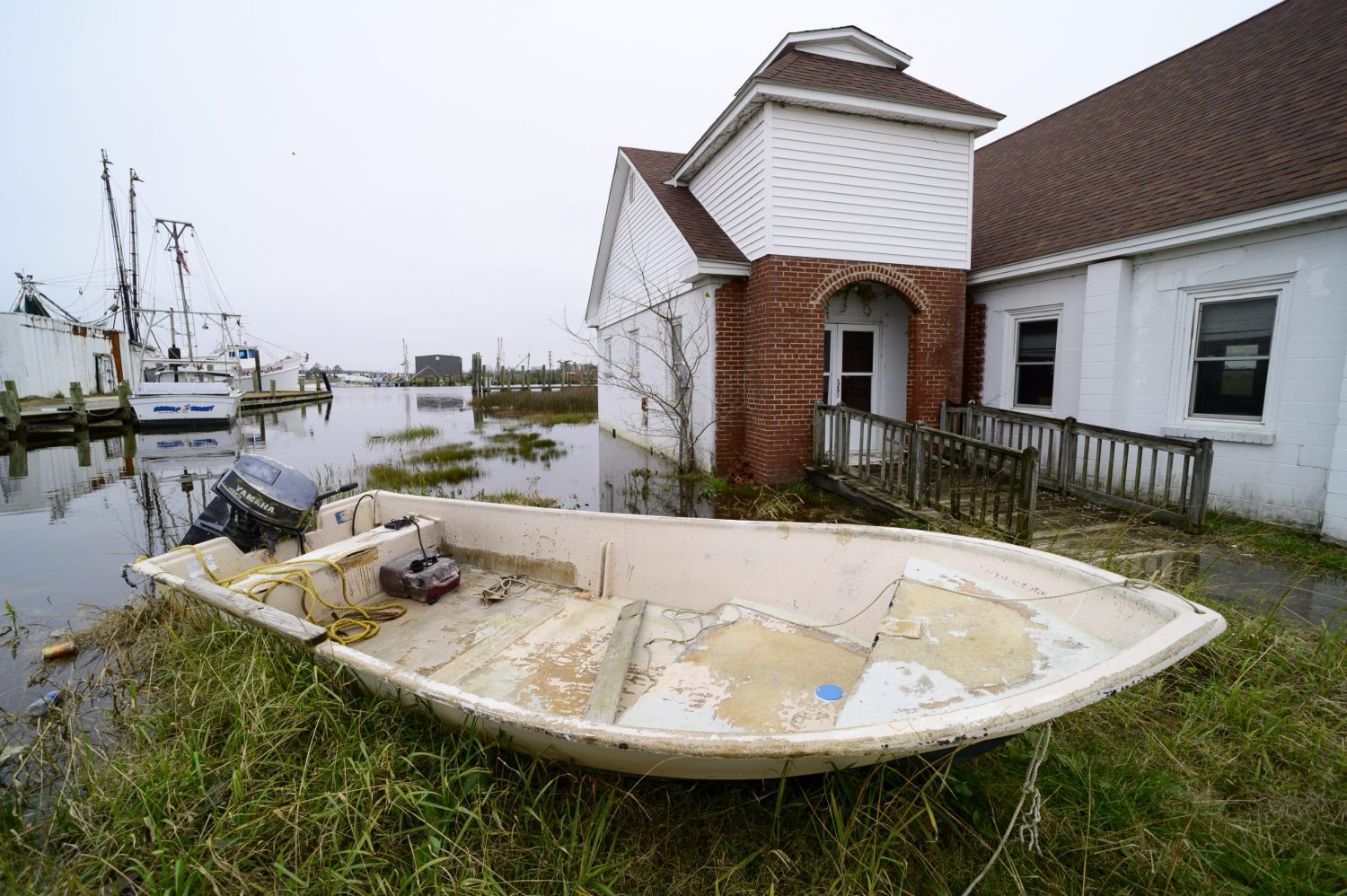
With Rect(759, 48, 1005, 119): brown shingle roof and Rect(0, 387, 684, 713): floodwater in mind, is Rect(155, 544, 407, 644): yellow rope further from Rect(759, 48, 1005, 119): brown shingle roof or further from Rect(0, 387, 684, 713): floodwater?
Rect(759, 48, 1005, 119): brown shingle roof

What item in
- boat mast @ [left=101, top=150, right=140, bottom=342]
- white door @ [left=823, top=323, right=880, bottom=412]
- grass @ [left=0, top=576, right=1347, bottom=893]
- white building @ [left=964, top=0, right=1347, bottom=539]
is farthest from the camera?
boat mast @ [left=101, top=150, right=140, bottom=342]

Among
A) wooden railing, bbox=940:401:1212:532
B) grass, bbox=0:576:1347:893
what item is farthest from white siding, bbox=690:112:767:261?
grass, bbox=0:576:1347:893

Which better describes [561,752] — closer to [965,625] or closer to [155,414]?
[965,625]

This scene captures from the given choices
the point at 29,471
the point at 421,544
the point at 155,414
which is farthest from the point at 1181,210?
the point at 155,414

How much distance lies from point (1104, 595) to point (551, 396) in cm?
2356

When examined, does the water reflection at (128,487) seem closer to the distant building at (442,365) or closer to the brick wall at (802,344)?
the brick wall at (802,344)

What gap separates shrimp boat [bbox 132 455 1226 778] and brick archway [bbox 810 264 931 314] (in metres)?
5.22

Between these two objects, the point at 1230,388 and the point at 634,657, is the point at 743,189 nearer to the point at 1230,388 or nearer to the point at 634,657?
the point at 1230,388

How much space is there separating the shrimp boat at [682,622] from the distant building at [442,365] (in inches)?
3203

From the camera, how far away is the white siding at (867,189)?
7605mm

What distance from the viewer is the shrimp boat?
6.23 feet

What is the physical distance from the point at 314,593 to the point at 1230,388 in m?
9.17

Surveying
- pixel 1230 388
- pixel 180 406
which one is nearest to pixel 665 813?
pixel 1230 388

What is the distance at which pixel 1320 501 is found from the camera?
538 cm
